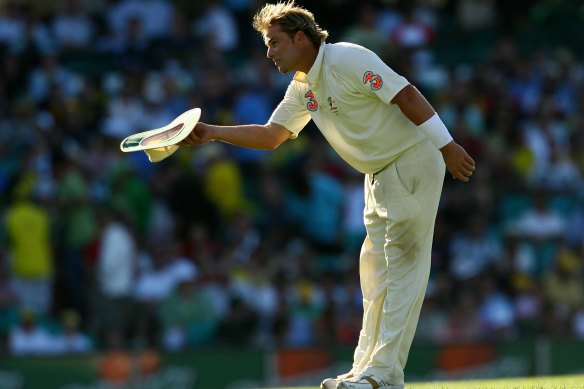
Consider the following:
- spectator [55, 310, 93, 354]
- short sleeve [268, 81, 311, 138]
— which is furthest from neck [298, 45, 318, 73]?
spectator [55, 310, 93, 354]

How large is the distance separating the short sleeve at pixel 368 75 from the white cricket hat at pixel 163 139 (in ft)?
2.66

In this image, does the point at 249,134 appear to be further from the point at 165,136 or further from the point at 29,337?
the point at 29,337

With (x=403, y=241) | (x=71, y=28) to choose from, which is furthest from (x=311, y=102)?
(x=71, y=28)

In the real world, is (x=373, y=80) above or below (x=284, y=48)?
below

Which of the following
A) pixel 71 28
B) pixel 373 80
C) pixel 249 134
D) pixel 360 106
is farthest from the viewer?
pixel 71 28

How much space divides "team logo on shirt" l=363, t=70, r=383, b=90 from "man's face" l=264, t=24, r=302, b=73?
0.42 m

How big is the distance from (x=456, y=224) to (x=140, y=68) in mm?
4309

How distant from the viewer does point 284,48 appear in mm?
6992

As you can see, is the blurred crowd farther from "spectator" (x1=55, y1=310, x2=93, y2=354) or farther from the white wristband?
the white wristband

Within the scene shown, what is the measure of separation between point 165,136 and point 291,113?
33.6 inches

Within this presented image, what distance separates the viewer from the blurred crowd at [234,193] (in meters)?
14.1

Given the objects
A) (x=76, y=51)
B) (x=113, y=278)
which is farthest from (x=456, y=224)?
(x=76, y=51)

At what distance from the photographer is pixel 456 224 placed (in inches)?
612

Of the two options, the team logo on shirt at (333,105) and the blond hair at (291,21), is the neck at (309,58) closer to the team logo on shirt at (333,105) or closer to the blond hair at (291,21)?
the blond hair at (291,21)
